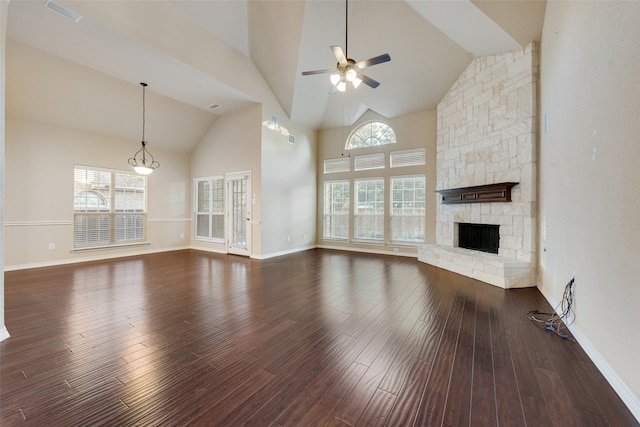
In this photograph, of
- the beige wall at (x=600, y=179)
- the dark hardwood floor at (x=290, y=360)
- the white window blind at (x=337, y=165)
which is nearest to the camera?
the dark hardwood floor at (x=290, y=360)

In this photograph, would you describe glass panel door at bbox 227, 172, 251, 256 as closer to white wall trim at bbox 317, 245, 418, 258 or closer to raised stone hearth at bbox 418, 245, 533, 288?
white wall trim at bbox 317, 245, 418, 258

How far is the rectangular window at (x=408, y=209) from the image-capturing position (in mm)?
6727

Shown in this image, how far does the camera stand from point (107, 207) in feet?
21.4

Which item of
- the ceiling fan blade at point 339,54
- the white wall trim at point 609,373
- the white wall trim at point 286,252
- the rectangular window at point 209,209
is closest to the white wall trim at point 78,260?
the rectangular window at point 209,209

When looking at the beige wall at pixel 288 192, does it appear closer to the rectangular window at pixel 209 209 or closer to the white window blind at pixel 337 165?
the white window blind at pixel 337 165

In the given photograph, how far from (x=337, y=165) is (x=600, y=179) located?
6.31 meters

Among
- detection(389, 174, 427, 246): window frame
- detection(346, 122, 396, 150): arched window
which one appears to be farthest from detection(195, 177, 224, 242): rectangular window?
detection(389, 174, 427, 246): window frame

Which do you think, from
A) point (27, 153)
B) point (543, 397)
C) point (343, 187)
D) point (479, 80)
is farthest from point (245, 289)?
point (479, 80)

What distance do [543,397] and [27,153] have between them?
862 centimetres

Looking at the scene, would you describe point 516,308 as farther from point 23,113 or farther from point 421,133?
point 23,113

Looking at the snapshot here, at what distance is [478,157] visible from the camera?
5.21 metres

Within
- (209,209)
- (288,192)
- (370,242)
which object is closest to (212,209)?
(209,209)

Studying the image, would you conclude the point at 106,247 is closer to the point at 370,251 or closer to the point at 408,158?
the point at 370,251

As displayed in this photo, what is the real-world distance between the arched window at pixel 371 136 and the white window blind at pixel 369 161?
337 millimetres
